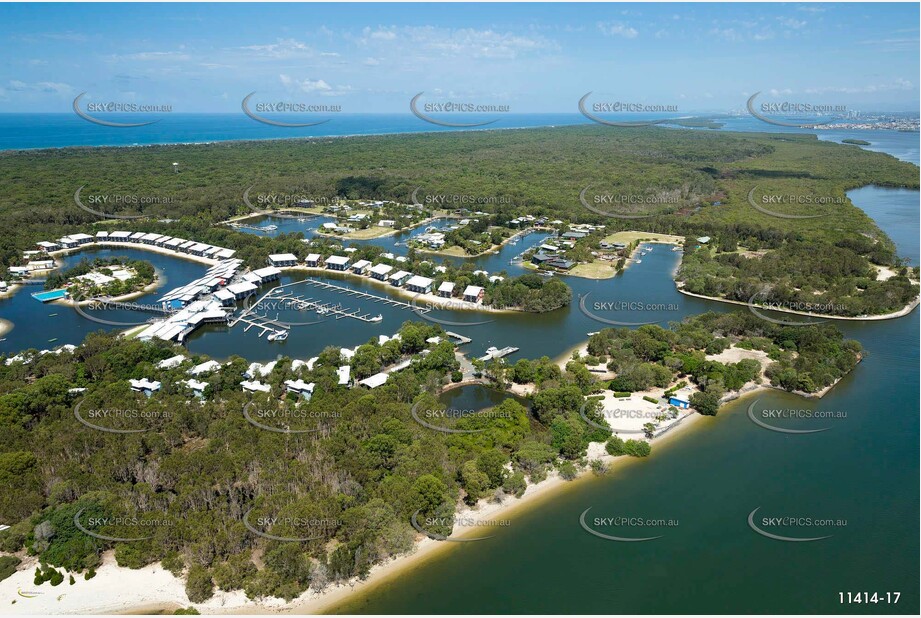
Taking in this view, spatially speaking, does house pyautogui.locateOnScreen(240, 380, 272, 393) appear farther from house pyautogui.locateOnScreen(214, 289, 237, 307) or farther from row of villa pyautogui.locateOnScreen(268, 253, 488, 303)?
row of villa pyautogui.locateOnScreen(268, 253, 488, 303)

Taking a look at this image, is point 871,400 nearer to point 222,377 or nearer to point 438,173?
point 222,377

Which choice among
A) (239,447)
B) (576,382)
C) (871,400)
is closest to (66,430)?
(239,447)

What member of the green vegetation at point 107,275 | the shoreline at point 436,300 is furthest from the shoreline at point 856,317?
the green vegetation at point 107,275

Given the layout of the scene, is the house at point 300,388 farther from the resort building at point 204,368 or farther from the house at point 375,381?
the resort building at point 204,368

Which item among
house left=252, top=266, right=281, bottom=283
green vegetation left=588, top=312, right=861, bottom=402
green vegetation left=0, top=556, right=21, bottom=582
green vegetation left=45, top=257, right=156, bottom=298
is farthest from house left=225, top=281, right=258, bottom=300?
green vegetation left=588, top=312, right=861, bottom=402

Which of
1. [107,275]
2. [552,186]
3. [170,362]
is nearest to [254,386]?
[170,362]

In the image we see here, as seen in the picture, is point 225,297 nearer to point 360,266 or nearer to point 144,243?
point 360,266
